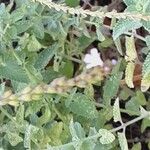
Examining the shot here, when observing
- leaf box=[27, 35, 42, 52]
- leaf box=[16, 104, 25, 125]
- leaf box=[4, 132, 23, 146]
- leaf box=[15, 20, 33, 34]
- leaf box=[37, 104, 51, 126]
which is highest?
leaf box=[15, 20, 33, 34]

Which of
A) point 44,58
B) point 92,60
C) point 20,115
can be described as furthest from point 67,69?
point 20,115

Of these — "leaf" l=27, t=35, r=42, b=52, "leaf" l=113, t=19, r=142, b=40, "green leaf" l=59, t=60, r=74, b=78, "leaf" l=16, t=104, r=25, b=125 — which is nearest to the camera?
"leaf" l=113, t=19, r=142, b=40

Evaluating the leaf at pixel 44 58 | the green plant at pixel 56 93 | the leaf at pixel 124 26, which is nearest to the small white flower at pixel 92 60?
the green plant at pixel 56 93

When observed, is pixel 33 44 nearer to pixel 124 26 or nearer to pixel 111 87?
pixel 111 87

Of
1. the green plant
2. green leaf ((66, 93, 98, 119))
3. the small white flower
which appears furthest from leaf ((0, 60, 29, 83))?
the small white flower

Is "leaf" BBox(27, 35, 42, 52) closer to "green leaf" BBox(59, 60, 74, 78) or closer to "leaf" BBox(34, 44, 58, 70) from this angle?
"leaf" BBox(34, 44, 58, 70)

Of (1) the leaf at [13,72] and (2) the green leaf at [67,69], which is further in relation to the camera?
(2) the green leaf at [67,69]

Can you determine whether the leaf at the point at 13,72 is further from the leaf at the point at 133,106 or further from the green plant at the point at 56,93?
the leaf at the point at 133,106
